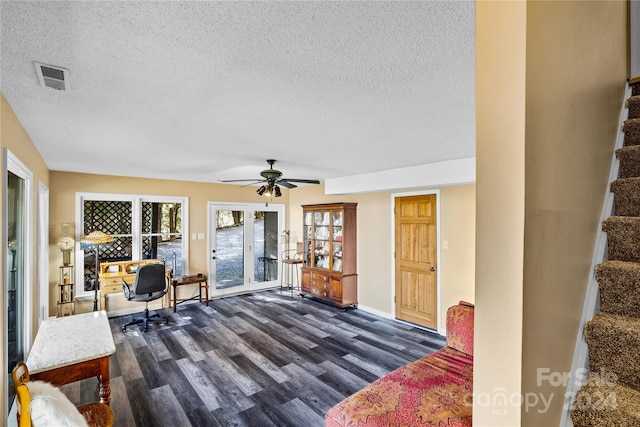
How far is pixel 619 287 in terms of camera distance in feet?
4.11

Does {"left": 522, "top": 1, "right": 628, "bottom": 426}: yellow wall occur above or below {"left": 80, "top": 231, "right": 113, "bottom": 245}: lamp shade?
above

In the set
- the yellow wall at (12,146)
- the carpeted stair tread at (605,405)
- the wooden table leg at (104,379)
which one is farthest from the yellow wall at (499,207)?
the yellow wall at (12,146)

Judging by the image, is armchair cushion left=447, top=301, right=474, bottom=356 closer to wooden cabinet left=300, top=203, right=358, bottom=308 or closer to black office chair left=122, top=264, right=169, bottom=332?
wooden cabinet left=300, top=203, right=358, bottom=308

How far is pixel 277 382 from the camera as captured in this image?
9.76 ft

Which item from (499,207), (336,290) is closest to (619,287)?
(499,207)

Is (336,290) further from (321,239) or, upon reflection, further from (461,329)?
(461,329)

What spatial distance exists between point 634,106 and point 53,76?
10.8 feet

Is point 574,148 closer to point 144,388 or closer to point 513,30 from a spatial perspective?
point 513,30

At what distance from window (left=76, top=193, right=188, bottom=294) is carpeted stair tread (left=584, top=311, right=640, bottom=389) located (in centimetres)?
582

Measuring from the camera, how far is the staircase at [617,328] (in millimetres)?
1041

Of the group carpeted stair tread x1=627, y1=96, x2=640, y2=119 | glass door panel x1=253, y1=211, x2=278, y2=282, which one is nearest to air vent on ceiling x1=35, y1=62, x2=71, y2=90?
carpeted stair tread x1=627, y1=96, x2=640, y2=119

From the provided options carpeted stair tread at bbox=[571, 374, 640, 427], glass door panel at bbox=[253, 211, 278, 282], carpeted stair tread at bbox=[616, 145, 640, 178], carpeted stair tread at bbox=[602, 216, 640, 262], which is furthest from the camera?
glass door panel at bbox=[253, 211, 278, 282]

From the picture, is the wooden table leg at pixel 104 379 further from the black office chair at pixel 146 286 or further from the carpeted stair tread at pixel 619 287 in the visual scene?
the carpeted stair tread at pixel 619 287

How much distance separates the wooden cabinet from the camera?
5.41 metres
